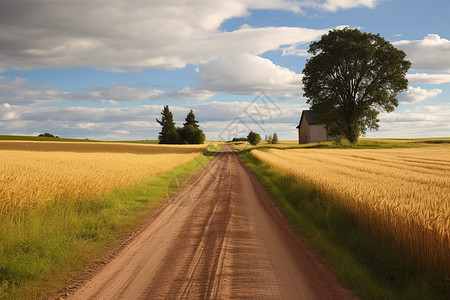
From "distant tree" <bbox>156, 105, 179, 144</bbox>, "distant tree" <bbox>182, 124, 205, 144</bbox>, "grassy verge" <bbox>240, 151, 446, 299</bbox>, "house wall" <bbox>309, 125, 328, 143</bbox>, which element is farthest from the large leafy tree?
"distant tree" <bbox>156, 105, 179, 144</bbox>

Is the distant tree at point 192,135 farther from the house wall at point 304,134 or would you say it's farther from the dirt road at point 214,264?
the dirt road at point 214,264

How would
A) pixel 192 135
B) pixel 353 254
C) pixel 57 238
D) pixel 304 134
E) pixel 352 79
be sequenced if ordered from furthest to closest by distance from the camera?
pixel 192 135, pixel 304 134, pixel 352 79, pixel 57 238, pixel 353 254

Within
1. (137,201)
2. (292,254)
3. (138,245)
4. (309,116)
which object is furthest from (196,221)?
(309,116)

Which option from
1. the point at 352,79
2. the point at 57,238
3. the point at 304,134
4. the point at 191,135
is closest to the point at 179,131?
the point at 191,135

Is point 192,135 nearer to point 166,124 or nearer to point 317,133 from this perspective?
point 166,124

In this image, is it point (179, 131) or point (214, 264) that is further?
point (179, 131)

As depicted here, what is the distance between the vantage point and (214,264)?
637 cm

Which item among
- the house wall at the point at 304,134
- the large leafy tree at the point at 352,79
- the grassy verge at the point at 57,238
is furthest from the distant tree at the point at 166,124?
the grassy verge at the point at 57,238

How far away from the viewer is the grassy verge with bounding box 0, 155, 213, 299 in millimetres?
6020

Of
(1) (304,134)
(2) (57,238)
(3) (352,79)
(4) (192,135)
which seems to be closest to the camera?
(2) (57,238)

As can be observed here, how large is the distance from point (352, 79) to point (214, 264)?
5081cm

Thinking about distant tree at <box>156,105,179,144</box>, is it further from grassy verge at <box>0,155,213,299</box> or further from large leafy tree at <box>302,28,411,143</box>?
grassy verge at <box>0,155,213,299</box>

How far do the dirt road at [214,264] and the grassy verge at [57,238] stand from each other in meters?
0.79

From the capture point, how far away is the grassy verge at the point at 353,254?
5.35 m
